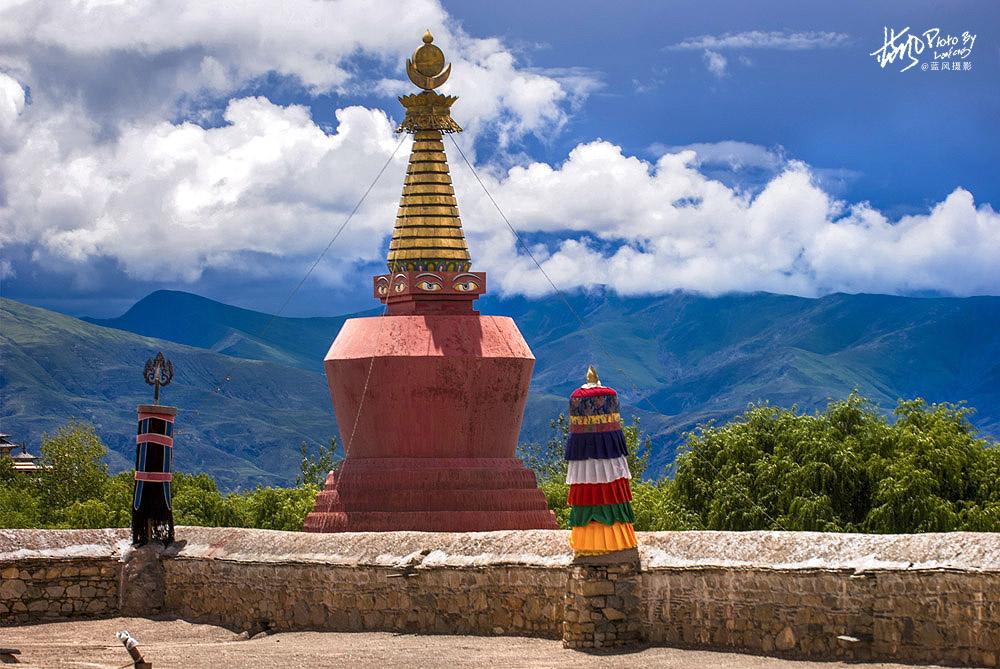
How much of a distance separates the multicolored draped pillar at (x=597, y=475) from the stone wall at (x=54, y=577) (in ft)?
29.8

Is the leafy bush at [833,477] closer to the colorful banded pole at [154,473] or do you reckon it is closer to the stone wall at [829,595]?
the colorful banded pole at [154,473]

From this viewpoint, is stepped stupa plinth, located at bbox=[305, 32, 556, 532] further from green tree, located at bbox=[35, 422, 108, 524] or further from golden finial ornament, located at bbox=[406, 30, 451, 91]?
green tree, located at bbox=[35, 422, 108, 524]

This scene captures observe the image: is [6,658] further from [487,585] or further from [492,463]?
[492,463]

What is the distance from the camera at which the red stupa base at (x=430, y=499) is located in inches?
1120

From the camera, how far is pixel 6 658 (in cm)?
1966

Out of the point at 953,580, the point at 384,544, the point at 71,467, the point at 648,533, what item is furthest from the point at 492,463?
the point at 71,467

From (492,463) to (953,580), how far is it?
46.3ft

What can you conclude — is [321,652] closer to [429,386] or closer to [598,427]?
[598,427]

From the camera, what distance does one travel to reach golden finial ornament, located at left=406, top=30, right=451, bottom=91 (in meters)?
31.3

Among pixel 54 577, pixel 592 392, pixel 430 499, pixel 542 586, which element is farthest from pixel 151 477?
pixel 592 392

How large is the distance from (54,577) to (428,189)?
11.1 m

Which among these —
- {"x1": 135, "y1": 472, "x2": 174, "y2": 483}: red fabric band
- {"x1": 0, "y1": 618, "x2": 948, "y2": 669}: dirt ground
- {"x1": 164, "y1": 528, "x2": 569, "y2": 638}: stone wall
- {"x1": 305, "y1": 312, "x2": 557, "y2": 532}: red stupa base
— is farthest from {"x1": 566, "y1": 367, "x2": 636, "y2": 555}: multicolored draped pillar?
{"x1": 135, "y1": 472, "x2": 174, "y2": 483}: red fabric band

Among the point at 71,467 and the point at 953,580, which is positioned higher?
the point at 71,467

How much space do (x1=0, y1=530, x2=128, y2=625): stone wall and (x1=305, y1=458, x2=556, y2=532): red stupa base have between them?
15.6ft
